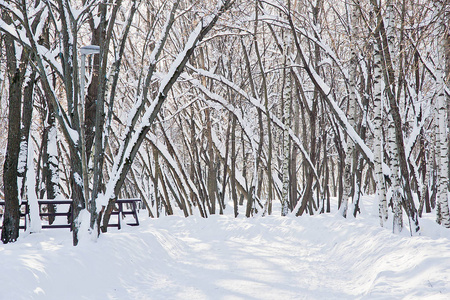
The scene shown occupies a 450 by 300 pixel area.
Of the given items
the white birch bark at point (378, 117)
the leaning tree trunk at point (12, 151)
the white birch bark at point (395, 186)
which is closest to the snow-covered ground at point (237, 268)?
the white birch bark at point (395, 186)

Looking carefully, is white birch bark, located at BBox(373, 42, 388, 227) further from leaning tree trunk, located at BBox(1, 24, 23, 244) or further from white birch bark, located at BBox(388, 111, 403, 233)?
leaning tree trunk, located at BBox(1, 24, 23, 244)

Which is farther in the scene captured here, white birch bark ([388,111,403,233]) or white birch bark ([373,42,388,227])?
white birch bark ([373,42,388,227])

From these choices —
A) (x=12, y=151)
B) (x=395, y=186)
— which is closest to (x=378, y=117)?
(x=395, y=186)

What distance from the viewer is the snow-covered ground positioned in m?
4.70

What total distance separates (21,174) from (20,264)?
6003 mm

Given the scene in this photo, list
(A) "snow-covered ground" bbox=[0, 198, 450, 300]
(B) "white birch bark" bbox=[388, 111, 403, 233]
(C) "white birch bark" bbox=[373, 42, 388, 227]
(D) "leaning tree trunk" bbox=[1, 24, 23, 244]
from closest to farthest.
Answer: (A) "snow-covered ground" bbox=[0, 198, 450, 300], (B) "white birch bark" bbox=[388, 111, 403, 233], (C) "white birch bark" bbox=[373, 42, 388, 227], (D) "leaning tree trunk" bbox=[1, 24, 23, 244]

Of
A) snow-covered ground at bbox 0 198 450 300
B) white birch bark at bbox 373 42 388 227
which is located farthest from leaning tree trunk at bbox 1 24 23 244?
white birch bark at bbox 373 42 388 227

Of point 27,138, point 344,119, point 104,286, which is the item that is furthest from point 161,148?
point 104,286

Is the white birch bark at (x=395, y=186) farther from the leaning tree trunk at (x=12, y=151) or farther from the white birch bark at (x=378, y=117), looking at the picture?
the leaning tree trunk at (x=12, y=151)

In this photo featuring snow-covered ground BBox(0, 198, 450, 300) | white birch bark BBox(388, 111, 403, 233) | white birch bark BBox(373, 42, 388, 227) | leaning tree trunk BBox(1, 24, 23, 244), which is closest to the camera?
snow-covered ground BBox(0, 198, 450, 300)

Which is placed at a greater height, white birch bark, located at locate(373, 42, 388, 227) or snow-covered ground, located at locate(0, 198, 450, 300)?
white birch bark, located at locate(373, 42, 388, 227)

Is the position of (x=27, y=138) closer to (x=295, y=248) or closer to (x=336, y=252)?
(x=295, y=248)

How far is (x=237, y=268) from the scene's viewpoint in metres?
6.88

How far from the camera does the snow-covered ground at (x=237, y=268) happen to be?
185 inches
